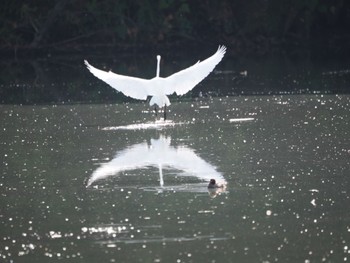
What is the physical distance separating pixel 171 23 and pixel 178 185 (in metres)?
22.4

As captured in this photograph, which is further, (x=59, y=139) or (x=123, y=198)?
(x=59, y=139)

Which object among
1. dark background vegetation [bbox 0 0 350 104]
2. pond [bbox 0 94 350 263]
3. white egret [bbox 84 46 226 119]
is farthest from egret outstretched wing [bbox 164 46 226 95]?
dark background vegetation [bbox 0 0 350 104]

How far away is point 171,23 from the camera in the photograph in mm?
33156

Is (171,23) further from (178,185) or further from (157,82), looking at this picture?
(178,185)

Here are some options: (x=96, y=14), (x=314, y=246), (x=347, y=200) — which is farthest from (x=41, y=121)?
(x=96, y=14)

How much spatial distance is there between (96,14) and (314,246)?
24273 millimetres

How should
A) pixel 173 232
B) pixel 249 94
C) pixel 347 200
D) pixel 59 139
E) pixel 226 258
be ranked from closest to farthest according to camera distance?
1. pixel 226 258
2. pixel 173 232
3. pixel 347 200
4. pixel 59 139
5. pixel 249 94

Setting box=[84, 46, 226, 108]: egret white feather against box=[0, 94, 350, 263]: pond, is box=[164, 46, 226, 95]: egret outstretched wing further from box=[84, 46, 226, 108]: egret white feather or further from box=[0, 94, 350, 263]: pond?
box=[0, 94, 350, 263]: pond

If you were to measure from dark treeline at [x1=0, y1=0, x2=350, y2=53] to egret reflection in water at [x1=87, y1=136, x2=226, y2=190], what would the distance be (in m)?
18.0

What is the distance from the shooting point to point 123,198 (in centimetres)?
1057

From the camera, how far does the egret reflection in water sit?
1180 cm

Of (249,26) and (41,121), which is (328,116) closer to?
(41,121)

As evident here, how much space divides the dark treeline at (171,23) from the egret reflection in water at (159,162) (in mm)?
18009

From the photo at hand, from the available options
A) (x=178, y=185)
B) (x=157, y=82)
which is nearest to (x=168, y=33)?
(x=157, y=82)
